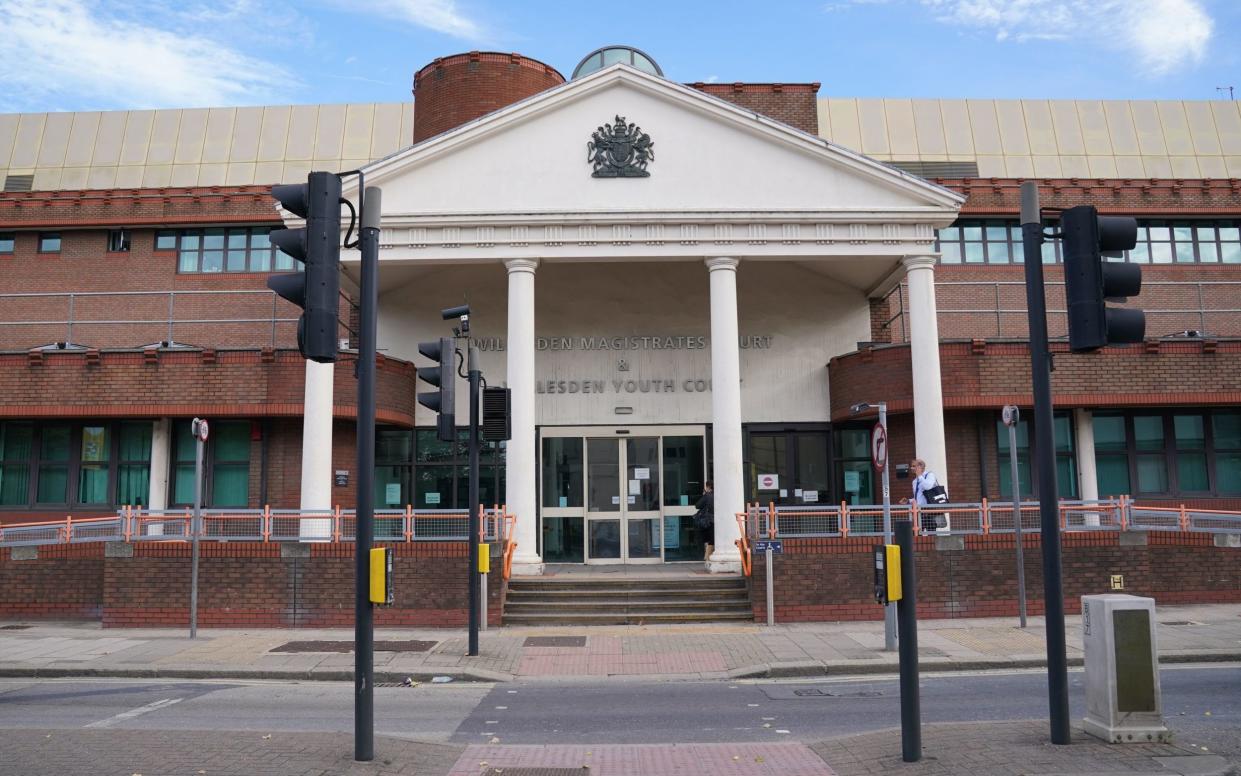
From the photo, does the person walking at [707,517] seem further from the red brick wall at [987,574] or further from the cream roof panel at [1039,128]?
the cream roof panel at [1039,128]

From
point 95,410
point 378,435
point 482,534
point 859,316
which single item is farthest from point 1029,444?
point 95,410

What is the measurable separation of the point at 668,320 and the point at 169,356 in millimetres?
10913

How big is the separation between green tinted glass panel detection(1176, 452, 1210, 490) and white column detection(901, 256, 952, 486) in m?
6.69

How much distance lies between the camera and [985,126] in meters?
34.8

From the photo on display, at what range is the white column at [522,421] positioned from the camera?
60.0 ft

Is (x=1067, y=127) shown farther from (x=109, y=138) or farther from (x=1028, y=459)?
(x=109, y=138)

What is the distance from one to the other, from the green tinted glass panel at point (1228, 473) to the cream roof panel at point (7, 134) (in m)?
38.1

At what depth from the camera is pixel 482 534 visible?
54.2ft

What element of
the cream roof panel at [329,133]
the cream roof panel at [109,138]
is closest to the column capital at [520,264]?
the cream roof panel at [329,133]

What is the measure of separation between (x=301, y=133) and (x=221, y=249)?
10463mm

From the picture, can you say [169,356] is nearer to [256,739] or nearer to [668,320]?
[668,320]

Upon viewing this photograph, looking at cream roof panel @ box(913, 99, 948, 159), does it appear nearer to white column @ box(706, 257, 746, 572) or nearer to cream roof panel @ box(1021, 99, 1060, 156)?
cream roof panel @ box(1021, 99, 1060, 156)

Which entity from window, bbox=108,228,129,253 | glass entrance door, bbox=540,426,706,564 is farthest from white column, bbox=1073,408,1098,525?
window, bbox=108,228,129,253

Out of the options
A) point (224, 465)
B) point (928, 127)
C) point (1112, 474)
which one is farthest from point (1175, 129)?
point (224, 465)
